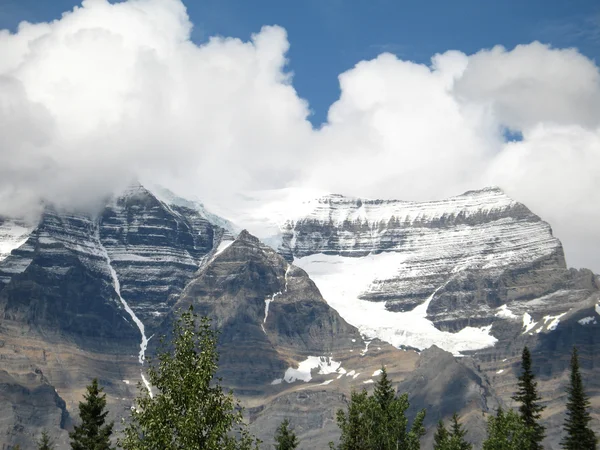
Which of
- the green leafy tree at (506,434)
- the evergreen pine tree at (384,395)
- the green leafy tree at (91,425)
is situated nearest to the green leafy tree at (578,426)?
the green leafy tree at (506,434)

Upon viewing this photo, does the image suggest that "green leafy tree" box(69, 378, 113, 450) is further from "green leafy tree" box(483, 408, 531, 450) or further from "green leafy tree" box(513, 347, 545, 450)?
"green leafy tree" box(513, 347, 545, 450)

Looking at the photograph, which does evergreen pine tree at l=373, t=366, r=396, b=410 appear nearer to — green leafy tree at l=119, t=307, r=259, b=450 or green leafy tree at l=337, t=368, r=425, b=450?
green leafy tree at l=337, t=368, r=425, b=450

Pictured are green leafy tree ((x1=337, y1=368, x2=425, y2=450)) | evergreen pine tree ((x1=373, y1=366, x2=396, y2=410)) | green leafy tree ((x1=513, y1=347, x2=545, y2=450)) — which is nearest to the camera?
green leafy tree ((x1=337, y1=368, x2=425, y2=450))

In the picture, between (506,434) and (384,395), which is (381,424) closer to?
(384,395)

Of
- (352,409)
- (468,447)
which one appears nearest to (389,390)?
(352,409)

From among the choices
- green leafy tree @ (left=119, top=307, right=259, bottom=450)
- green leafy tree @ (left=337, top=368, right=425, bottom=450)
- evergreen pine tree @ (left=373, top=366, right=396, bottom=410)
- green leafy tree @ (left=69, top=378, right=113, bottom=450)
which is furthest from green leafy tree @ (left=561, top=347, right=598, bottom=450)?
green leafy tree @ (left=119, top=307, right=259, bottom=450)

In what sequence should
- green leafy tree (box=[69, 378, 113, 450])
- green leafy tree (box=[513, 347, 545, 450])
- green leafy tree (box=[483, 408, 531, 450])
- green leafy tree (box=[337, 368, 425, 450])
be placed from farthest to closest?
green leafy tree (box=[513, 347, 545, 450]), green leafy tree (box=[69, 378, 113, 450]), green leafy tree (box=[483, 408, 531, 450]), green leafy tree (box=[337, 368, 425, 450])

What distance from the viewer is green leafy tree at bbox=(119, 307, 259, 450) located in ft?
223

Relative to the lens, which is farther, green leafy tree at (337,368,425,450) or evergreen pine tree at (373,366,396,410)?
evergreen pine tree at (373,366,396,410)

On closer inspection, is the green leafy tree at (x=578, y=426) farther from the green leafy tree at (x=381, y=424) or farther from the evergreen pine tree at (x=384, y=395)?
the green leafy tree at (x=381, y=424)

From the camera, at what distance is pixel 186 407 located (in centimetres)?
6938

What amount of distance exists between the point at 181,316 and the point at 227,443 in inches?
308

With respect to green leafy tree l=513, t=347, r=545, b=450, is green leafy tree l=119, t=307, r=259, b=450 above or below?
below

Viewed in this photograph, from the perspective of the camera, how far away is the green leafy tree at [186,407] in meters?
67.9
